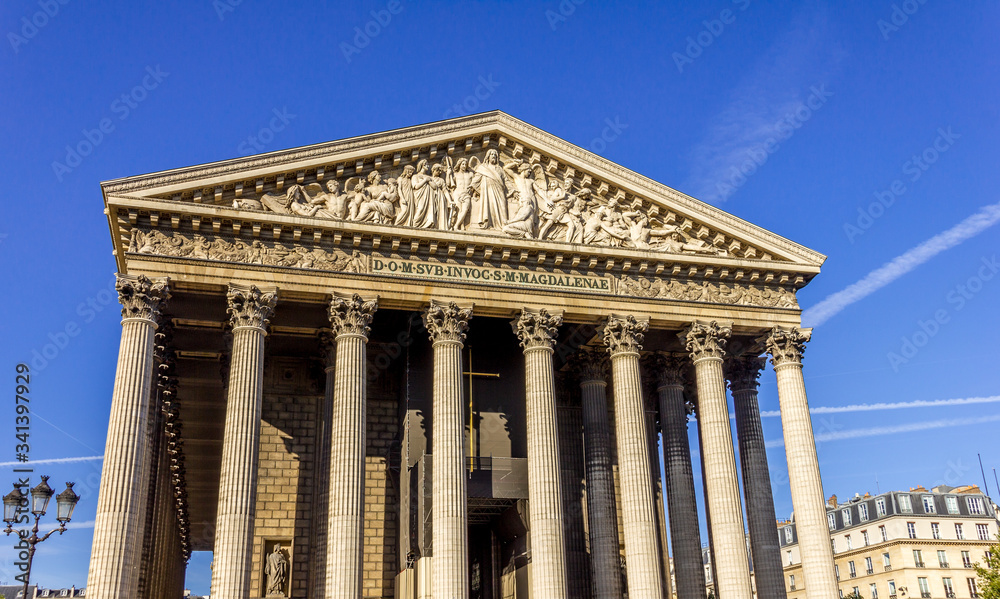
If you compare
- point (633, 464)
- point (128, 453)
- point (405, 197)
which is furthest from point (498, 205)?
point (128, 453)

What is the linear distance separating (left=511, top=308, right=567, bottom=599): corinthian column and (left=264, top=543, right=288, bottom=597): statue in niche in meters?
8.05

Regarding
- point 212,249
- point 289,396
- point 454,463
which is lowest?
point 454,463

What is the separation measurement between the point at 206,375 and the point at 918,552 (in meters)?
57.5

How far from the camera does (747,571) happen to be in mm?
26547

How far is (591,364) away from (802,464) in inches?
300

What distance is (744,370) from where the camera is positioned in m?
31.8

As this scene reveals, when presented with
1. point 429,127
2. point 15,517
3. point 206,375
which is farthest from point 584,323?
point 15,517

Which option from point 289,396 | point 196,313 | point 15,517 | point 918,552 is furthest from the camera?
point 918,552

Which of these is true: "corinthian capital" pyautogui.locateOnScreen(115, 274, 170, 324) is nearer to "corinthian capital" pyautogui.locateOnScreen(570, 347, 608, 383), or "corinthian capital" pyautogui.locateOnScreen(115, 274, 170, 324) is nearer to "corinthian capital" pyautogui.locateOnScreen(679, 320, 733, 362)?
"corinthian capital" pyautogui.locateOnScreen(570, 347, 608, 383)

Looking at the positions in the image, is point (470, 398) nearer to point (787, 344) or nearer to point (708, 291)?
point (708, 291)

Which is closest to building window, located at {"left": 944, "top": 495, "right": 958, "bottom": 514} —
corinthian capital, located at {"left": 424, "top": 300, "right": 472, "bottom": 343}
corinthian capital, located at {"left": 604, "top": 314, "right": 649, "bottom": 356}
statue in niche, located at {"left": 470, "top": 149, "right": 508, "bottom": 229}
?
corinthian capital, located at {"left": 604, "top": 314, "right": 649, "bottom": 356}

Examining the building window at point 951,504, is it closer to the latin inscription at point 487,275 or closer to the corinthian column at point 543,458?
the latin inscription at point 487,275

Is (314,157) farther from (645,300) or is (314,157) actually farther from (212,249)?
(645,300)

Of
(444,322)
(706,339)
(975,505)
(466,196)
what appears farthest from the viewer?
(975,505)
